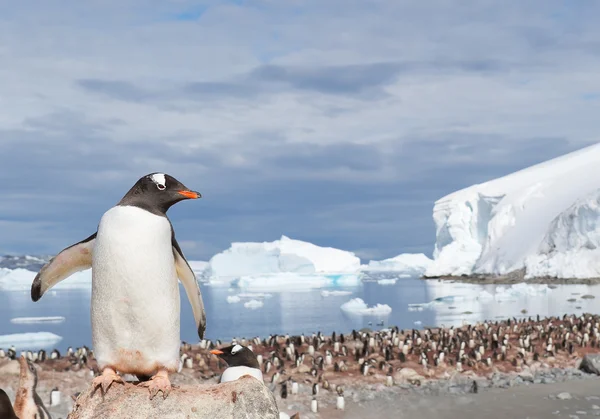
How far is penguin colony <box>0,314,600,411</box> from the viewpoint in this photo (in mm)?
15383

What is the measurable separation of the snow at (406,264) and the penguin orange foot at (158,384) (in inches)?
4670

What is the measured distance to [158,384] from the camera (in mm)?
5000

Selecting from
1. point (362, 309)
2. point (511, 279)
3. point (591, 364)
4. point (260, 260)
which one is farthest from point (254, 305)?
point (591, 364)

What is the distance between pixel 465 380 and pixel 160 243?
12870 mm

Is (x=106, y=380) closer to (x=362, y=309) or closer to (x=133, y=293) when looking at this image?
(x=133, y=293)

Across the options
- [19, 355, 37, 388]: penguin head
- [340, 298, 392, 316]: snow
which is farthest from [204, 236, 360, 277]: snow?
[19, 355, 37, 388]: penguin head

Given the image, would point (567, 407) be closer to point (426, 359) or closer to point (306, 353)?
point (426, 359)

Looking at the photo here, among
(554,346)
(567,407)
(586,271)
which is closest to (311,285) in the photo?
(586,271)

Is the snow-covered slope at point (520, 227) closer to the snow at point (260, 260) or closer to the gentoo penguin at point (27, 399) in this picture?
the snow at point (260, 260)

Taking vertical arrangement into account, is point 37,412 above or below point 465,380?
above

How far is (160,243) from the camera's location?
4.97 m

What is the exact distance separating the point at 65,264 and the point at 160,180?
43.9 inches

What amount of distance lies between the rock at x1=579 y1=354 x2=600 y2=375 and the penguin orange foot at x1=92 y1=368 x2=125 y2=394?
1523 centimetres

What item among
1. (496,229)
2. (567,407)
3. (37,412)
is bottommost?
(567,407)
